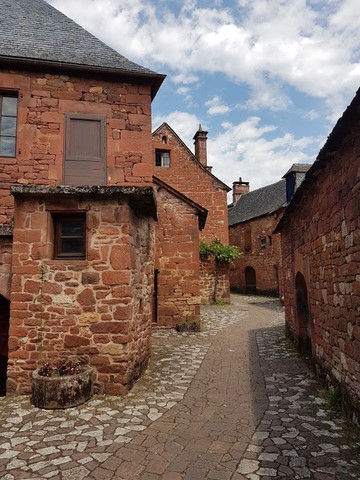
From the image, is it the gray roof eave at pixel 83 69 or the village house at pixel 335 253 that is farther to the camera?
the gray roof eave at pixel 83 69

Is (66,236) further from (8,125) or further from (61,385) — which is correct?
(8,125)

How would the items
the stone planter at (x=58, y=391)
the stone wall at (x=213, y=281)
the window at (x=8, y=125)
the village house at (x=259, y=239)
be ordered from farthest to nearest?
the village house at (x=259, y=239), the stone wall at (x=213, y=281), the window at (x=8, y=125), the stone planter at (x=58, y=391)

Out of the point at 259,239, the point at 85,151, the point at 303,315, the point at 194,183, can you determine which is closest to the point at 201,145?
the point at 194,183

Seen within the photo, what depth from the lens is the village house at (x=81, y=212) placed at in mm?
5676

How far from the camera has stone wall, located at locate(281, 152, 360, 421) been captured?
4.27 meters

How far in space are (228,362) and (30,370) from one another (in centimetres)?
405

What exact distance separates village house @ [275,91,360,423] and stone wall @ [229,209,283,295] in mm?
16867

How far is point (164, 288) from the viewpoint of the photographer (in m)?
11.7

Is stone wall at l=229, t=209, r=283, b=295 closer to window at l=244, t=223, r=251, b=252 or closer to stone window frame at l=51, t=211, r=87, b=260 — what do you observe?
window at l=244, t=223, r=251, b=252

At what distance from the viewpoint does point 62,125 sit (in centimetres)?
773

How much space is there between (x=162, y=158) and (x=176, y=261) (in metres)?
10.1

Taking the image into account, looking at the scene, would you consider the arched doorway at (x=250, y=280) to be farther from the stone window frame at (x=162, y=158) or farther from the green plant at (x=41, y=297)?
the green plant at (x=41, y=297)

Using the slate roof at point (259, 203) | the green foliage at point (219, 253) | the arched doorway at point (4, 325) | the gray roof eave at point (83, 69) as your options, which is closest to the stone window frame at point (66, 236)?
the arched doorway at point (4, 325)


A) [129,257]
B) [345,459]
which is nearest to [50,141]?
[129,257]
